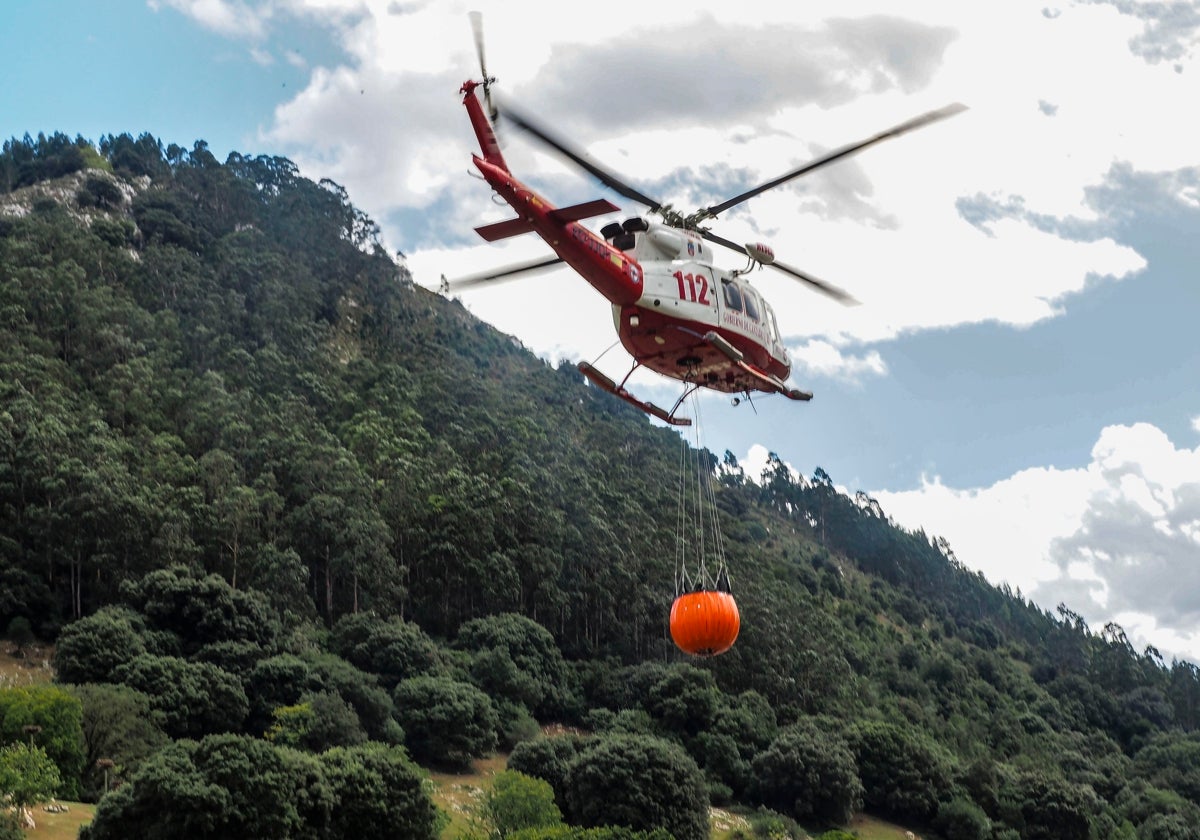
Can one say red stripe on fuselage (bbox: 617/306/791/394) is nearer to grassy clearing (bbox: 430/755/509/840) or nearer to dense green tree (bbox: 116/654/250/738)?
grassy clearing (bbox: 430/755/509/840)

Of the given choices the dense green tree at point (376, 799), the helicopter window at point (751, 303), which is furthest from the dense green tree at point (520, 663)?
the helicopter window at point (751, 303)

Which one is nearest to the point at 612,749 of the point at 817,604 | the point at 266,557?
the point at 266,557

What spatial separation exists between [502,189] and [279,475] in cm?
4955

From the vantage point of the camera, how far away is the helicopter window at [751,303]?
26.6 metres

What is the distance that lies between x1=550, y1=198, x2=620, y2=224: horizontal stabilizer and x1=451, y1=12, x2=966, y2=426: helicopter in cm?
2

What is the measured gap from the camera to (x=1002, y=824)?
63.3 m

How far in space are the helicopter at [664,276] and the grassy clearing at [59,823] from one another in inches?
750

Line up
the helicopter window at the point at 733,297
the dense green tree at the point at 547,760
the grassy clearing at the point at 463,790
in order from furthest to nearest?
the dense green tree at the point at 547,760 → the grassy clearing at the point at 463,790 → the helicopter window at the point at 733,297

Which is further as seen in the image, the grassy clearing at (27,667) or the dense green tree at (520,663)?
the dense green tree at (520,663)

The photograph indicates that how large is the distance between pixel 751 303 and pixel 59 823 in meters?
22.8

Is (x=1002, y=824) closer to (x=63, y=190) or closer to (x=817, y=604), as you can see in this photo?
(x=817, y=604)

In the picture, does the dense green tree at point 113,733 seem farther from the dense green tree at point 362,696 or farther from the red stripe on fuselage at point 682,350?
the red stripe on fuselage at point 682,350

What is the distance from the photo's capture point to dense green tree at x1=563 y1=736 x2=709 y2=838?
153 ft

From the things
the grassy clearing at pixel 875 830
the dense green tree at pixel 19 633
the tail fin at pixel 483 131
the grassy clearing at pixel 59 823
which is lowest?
the grassy clearing at pixel 59 823
